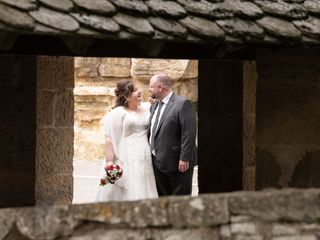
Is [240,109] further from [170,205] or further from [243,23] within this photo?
[170,205]

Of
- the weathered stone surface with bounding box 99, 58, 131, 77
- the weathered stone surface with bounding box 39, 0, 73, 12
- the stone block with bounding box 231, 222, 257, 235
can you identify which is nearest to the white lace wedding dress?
the stone block with bounding box 231, 222, 257, 235

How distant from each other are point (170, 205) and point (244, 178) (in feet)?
9.71

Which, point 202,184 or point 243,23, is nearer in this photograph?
point 243,23

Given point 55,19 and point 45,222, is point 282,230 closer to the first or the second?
point 45,222

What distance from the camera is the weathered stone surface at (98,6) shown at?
204 inches

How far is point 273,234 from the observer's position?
521 centimetres

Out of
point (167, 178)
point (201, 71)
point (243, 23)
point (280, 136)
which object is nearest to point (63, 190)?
point (167, 178)

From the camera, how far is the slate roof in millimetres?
4988

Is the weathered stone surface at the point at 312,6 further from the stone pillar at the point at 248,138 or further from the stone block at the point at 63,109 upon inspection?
the stone block at the point at 63,109

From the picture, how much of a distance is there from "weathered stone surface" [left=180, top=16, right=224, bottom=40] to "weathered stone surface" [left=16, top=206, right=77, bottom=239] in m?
1.08

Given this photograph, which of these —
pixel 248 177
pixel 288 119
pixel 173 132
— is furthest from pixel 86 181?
pixel 288 119

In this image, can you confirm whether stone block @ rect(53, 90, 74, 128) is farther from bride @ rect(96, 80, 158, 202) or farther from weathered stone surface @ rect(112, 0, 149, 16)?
weathered stone surface @ rect(112, 0, 149, 16)

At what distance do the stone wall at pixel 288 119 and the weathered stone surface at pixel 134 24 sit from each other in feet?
3.53

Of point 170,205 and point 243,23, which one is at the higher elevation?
point 243,23
